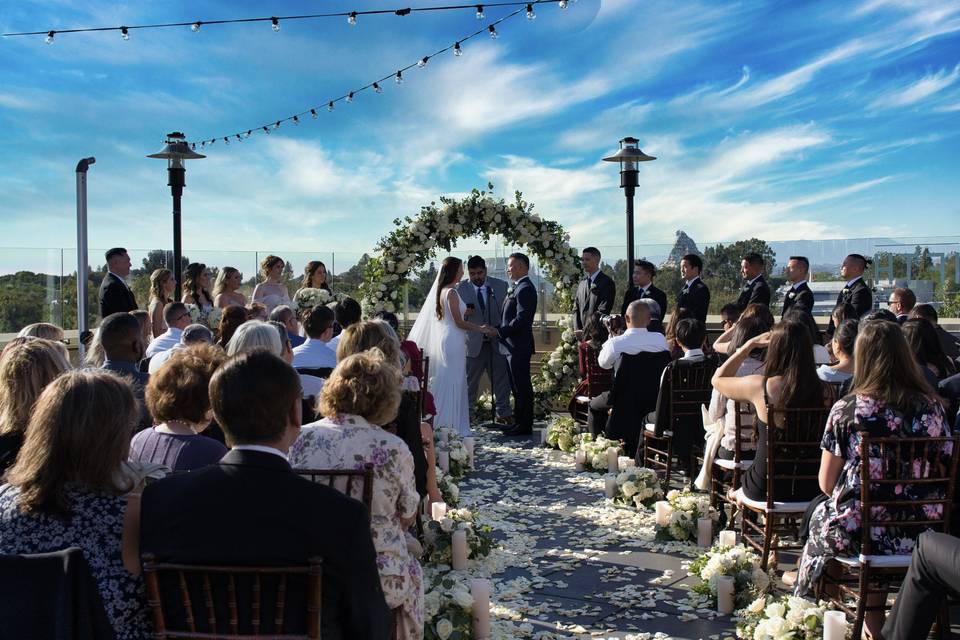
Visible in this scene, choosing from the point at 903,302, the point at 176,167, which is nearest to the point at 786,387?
the point at 903,302

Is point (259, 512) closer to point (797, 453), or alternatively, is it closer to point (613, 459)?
point (797, 453)

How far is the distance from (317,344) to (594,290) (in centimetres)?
521

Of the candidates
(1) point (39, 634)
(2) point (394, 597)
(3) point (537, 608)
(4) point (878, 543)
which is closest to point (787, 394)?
(4) point (878, 543)

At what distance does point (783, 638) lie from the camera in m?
3.50

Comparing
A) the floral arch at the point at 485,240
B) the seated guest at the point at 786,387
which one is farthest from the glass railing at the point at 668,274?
the seated guest at the point at 786,387

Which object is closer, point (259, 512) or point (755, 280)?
point (259, 512)

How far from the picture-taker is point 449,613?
3.89 m

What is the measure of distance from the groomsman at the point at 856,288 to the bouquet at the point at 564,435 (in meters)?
2.97

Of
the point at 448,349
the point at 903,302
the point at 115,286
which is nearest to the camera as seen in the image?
the point at 903,302

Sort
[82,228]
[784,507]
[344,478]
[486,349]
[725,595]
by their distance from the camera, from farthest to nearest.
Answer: [486,349] < [82,228] < [784,507] < [725,595] < [344,478]

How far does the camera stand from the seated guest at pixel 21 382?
3.00 metres

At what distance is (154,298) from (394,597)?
624 cm

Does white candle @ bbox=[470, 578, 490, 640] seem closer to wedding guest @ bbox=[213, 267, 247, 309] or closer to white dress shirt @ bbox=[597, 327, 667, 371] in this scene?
white dress shirt @ bbox=[597, 327, 667, 371]

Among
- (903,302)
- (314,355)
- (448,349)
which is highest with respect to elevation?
(903,302)
